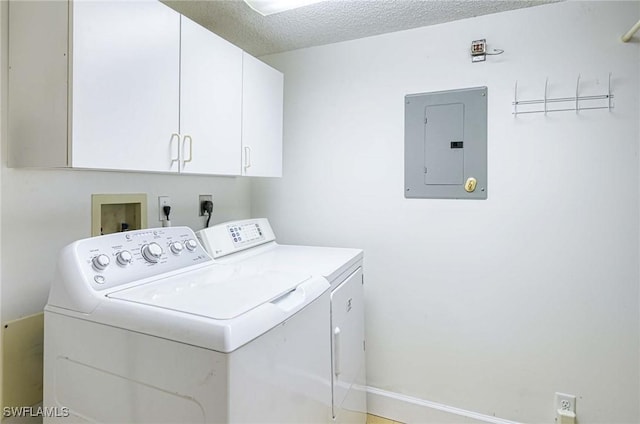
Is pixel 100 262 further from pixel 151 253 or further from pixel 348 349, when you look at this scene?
pixel 348 349

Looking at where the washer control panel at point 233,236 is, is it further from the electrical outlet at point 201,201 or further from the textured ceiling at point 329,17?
the textured ceiling at point 329,17

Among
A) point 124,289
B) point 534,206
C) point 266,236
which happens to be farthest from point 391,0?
point 124,289

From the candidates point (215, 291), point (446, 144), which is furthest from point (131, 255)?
point (446, 144)

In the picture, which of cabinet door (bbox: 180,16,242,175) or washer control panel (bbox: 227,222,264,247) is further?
washer control panel (bbox: 227,222,264,247)

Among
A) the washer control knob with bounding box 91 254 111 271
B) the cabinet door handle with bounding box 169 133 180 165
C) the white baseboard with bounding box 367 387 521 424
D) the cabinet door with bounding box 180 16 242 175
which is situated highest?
the cabinet door with bounding box 180 16 242 175

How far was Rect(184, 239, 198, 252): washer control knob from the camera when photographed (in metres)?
1.44

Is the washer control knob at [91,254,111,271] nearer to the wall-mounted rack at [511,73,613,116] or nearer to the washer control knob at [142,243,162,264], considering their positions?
the washer control knob at [142,243,162,264]

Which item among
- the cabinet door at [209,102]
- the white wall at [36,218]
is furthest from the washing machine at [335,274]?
the white wall at [36,218]

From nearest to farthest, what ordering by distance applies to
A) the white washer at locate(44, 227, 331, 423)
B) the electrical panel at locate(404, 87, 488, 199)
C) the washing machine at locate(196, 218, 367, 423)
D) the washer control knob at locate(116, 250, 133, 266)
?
the white washer at locate(44, 227, 331, 423), the washer control knob at locate(116, 250, 133, 266), the washing machine at locate(196, 218, 367, 423), the electrical panel at locate(404, 87, 488, 199)

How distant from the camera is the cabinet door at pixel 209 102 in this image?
54.2 inches

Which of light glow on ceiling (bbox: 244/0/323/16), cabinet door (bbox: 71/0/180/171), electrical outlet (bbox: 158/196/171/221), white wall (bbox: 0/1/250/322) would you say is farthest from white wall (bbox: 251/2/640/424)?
white wall (bbox: 0/1/250/322)

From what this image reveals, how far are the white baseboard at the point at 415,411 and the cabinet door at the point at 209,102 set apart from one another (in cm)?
158

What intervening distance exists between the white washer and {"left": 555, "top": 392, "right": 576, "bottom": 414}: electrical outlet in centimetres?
127

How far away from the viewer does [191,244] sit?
57.4 inches
